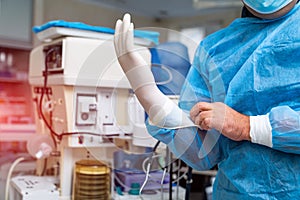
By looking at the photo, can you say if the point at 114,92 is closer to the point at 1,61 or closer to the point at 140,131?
the point at 140,131

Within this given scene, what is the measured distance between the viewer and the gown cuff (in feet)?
2.31

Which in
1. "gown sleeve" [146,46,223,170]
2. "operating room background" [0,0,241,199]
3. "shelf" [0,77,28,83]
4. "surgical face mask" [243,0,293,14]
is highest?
"operating room background" [0,0,241,199]

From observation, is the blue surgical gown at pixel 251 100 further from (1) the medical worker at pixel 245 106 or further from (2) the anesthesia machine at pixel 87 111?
(2) the anesthesia machine at pixel 87 111

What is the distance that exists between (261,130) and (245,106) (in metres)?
0.10

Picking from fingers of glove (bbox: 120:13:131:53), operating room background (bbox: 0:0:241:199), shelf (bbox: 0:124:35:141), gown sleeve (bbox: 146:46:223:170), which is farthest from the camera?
operating room background (bbox: 0:0:241:199)

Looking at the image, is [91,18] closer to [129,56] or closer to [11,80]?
[11,80]

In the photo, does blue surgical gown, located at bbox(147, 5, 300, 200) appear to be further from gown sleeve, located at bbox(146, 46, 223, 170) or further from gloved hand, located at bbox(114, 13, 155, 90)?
gloved hand, located at bbox(114, 13, 155, 90)

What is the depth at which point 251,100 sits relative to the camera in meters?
0.78

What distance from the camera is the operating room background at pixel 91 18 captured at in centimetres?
257

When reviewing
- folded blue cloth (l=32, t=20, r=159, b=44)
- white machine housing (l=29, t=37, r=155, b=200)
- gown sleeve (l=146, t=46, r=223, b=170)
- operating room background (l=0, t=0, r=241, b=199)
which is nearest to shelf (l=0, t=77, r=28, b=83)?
operating room background (l=0, t=0, r=241, b=199)

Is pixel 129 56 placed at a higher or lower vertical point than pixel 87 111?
higher

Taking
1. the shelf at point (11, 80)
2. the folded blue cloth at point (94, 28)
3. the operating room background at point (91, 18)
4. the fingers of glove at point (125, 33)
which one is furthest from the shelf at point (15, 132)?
the shelf at point (11, 80)

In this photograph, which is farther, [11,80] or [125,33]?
[11,80]

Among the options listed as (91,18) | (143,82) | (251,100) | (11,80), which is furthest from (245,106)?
(91,18)
